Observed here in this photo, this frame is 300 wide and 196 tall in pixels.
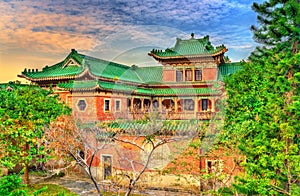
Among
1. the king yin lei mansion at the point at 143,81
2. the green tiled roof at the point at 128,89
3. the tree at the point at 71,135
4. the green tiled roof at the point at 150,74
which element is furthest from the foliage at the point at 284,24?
the green tiled roof at the point at 150,74

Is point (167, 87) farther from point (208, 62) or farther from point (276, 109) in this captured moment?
point (276, 109)

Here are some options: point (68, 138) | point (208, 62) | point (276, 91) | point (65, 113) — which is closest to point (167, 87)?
point (208, 62)

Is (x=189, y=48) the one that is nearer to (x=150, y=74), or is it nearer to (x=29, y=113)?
(x=150, y=74)

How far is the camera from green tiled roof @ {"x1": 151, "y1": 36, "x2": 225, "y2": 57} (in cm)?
2477

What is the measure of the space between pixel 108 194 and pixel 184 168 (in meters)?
3.78

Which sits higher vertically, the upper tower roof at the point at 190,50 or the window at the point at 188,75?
the upper tower roof at the point at 190,50

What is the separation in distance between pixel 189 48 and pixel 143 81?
201 inches

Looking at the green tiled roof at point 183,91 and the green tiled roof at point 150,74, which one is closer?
the green tiled roof at point 183,91

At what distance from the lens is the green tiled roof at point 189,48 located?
81.3 ft

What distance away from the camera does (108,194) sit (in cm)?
1381

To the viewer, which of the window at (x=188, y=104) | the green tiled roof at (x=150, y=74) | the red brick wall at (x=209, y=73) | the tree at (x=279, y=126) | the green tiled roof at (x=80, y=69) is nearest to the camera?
the tree at (x=279, y=126)

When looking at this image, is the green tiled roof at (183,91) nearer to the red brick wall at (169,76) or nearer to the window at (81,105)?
the red brick wall at (169,76)

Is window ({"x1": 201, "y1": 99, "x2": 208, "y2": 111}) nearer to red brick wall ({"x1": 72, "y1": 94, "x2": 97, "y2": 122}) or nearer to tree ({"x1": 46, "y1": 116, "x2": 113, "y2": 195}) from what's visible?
red brick wall ({"x1": 72, "y1": 94, "x2": 97, "y2": 122})

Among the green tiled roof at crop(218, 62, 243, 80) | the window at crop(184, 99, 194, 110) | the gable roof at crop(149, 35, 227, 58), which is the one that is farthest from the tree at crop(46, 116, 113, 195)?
the green tiled roof at crop(218, 62, 243, 80)
